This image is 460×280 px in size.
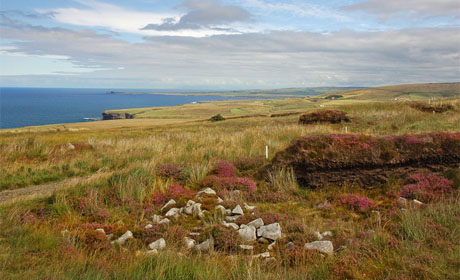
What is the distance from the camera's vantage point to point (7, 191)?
11742mm

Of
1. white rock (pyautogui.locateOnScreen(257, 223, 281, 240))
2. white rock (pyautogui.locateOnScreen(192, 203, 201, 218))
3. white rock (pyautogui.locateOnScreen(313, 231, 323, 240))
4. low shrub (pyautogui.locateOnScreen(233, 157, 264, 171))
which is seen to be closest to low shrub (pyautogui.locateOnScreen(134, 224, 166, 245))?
white rock (pyautogui.locateOnScreen(192, 203, 201, 218))

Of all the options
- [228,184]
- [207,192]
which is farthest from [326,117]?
[207,192]

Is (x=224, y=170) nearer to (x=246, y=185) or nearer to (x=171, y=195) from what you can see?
(x=246, y=185)

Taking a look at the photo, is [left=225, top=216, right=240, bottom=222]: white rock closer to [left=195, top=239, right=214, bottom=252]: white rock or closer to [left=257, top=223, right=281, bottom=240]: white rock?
[left=257, top=223, right=281, bottom=240]: white rock

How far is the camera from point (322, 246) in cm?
578

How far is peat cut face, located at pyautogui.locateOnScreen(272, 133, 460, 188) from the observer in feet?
34.2

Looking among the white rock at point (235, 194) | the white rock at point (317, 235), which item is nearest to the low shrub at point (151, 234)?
the white rock at point (235, 194)

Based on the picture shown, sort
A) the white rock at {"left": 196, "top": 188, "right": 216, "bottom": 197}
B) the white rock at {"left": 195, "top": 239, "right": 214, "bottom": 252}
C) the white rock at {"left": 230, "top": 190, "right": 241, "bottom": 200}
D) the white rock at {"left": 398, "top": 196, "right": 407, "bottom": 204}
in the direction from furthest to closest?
the white rock at {"left": 196, "top": 188, "right": 216, "bottom": 197}
the white rock at {"left": 230, "top": 190, "right": 241, "bottom": 200}
the white rock at {"left": 398, "top": 196, "right": 407, "bottom": 204}
the white rock at {"left": 195, "top": 239, "right": 214, "bottom": 252}

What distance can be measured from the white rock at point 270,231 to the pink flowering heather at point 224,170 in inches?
195

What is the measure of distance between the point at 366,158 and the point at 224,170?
191 inches

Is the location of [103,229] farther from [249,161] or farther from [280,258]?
[249,161]

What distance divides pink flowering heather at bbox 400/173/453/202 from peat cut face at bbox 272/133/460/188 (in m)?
0.75

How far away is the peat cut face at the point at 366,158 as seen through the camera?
1043 cm

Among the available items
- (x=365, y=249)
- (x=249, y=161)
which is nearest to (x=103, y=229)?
(x=365, y=249)
